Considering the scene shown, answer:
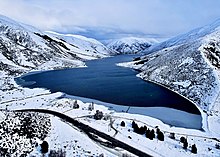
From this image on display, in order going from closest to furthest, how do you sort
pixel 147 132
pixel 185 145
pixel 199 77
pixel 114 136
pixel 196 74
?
pixel 185 145 → pixel 114 136 → pixel 147 132 → pixel 199 77 → pixel 196 74

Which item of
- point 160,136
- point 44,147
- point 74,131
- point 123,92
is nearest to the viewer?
point 44,147

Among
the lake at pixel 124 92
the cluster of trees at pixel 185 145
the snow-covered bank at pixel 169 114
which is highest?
the lake at pixel 124 92

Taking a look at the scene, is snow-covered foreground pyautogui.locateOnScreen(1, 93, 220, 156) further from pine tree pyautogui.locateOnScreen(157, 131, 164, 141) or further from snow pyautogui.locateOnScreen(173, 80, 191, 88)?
snow pyautogui.locateOnScreen(173, 80, 191, 88)

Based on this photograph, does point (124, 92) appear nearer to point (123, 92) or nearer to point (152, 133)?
point (123, 92)

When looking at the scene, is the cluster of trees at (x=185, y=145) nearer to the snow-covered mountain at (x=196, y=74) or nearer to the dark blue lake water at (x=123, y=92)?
the dark blue lake water at (x=123, y=92)

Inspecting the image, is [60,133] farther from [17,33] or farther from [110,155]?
[17,33]

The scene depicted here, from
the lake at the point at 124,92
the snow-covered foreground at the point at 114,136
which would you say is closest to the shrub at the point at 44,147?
the snow-covered foreground at the point at 114,136

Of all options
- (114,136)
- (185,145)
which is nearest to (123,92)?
(114,136)

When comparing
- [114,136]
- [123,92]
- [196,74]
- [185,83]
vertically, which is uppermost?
[196,74]

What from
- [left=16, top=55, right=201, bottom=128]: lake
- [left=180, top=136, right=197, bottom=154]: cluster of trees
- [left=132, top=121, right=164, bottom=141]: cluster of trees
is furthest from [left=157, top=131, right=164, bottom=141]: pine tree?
[left=16, top=55, right=201, bottom=128]: lake

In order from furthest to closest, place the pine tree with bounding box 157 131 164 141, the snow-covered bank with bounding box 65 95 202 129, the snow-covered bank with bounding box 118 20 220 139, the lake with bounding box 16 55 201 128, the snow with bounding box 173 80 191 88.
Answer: the snow with bounding box 173 80 191 88
the lake with bounding box 16 55 201 128
the snow-covered bank with bounding box 118 20 220 139
the snow-covered bank with bounding box 65 95 202 129
the pine tree with bounding box 157 131 164 141

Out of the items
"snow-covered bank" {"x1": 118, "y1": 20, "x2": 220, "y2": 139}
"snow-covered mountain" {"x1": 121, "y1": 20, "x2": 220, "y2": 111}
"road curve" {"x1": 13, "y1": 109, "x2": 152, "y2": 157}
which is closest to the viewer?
"road curve" {"x1": 13, "y1": 109, "x2": 152, "y2": 157}
